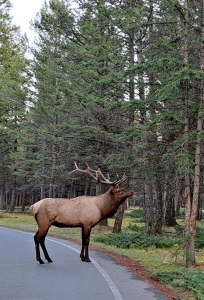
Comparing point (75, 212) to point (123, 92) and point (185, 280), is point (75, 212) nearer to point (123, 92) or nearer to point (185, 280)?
point (185, 280)

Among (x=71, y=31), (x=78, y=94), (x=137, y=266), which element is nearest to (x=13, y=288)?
(x=137, y=266)

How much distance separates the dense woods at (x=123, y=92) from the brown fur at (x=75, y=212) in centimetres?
207

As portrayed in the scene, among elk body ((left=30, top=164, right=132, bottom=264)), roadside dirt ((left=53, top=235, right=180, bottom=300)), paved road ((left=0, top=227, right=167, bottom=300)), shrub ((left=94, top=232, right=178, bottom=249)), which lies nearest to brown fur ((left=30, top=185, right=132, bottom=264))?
elk body ((left=30, top=164, right=132, bottom=264))

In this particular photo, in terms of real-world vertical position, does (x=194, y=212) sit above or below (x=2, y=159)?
below

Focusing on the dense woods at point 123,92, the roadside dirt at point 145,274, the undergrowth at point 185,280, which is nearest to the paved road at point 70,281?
the roadside dirt at point 145,274

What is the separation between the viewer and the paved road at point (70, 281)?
590 cm

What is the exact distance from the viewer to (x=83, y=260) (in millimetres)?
9258

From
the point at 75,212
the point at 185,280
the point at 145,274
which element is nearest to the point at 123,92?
the point at 75,212

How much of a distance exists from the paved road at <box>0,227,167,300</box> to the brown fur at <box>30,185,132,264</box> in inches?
26.4

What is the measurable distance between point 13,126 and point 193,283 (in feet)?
96.6

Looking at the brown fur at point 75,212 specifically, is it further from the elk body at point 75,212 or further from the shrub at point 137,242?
the shrub at point 137,242

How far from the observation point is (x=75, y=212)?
909cm

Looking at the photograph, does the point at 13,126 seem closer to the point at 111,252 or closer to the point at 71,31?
the point at 71,31

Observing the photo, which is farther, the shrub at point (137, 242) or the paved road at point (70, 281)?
the shrub at point (137, 242)
